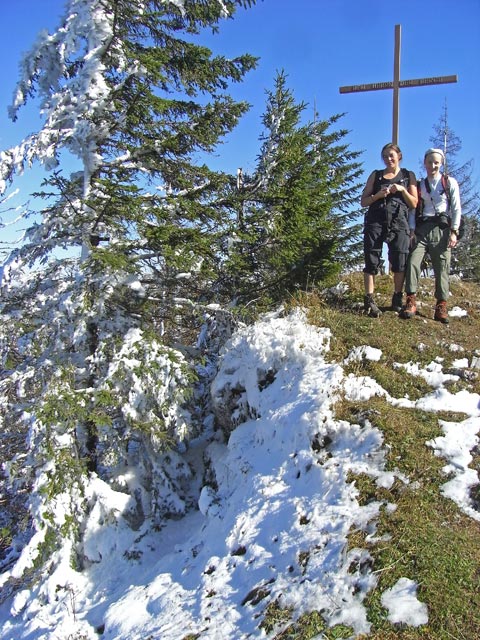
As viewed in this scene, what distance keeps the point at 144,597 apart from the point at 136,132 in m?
6.50

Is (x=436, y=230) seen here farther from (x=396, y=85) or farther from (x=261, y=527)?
(x=261, y=527)

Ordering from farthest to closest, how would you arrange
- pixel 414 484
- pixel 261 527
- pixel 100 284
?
pixel 100 284
pixel 261 527
pixel 414 484

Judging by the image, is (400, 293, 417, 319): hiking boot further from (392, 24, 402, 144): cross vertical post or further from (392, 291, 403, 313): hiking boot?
(392, 24, 402, 144): cross vertical post

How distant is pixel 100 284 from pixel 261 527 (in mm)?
3864

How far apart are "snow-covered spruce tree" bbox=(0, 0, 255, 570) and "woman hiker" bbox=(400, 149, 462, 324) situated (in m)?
3.10

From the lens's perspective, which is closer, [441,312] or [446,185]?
[446,185]

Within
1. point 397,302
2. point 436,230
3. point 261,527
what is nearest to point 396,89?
point 436,230

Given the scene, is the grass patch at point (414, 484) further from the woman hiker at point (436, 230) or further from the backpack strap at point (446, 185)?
the backpack strap at point (446, 185)

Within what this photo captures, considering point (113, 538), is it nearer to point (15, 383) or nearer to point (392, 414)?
point (15, 383)

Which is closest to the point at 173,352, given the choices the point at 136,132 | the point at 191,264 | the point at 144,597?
the point at 191,264

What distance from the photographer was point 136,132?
695 cm

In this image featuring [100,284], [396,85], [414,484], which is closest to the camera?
[414,484]

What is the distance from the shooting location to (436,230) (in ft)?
20.9

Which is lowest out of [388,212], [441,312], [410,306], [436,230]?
[441,312]
